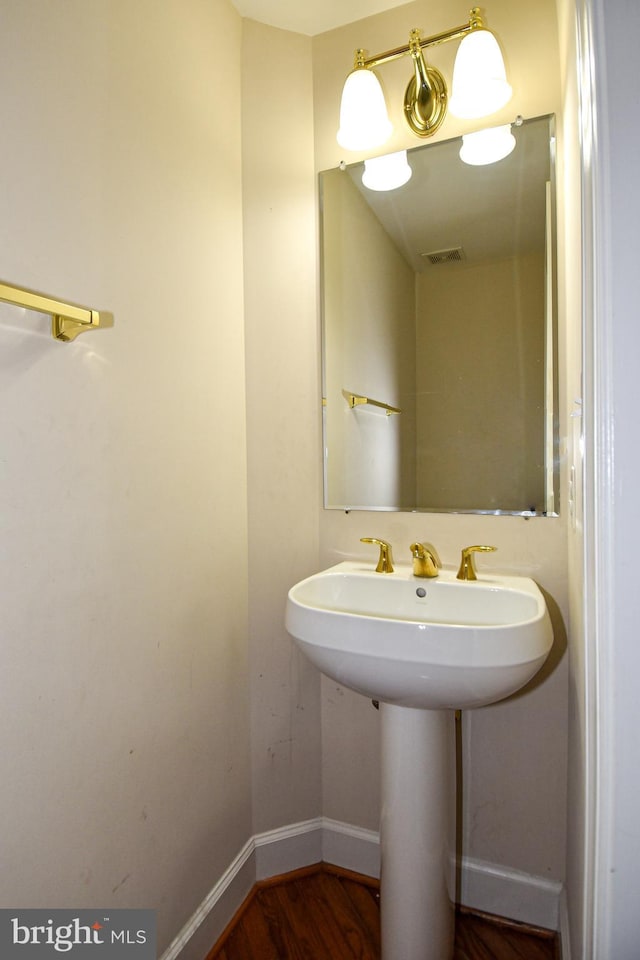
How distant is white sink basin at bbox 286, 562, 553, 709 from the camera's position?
0.88 meters

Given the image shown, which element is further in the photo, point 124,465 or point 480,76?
point 480,76

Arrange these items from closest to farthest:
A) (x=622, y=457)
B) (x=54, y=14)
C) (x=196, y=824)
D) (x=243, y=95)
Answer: (x=622, y=457) → (x=54, y=14) → (x=196, y=824) → (x=243, y=95)

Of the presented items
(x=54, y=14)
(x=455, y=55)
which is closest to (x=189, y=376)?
(x=54, y=14)

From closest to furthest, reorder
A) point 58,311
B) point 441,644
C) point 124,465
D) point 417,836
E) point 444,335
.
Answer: point 58,311, point 441,644, point 124,465, point 417,836, point 444,335

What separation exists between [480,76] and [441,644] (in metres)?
1.27

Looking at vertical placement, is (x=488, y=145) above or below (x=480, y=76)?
below

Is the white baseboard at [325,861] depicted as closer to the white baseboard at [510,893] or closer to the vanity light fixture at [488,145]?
the white baseboard at [510,893]

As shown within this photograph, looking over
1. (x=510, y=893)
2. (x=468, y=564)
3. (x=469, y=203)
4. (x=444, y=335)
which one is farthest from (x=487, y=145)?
(x=510, y=893)

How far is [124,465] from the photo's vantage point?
100 centimetres

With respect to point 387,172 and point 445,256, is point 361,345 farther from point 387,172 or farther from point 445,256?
point 387,172

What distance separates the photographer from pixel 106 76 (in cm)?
96

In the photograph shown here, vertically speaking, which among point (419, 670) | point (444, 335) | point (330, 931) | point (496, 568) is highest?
point (444, 335)

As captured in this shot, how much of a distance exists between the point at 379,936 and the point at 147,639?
0.98 meters

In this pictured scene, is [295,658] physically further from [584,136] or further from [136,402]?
[584,136]
